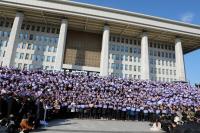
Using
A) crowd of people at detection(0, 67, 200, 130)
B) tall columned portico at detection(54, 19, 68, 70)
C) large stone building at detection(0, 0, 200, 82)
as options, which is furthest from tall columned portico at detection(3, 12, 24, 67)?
crowd of people at detection(0, 67, 200, 130)

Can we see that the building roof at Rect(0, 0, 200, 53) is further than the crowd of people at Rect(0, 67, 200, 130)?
Yes

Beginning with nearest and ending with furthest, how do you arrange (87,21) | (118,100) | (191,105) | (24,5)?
(118,100)
(191,105)
(24,5)
(87,21)

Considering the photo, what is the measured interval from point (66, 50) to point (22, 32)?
35.3 feet

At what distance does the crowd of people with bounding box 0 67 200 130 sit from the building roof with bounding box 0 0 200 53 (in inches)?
933

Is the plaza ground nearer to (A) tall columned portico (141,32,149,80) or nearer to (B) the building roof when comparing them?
(A) tall columned portico (141,32,149,80)

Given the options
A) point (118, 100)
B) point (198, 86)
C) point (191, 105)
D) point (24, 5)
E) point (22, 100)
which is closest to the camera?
point (22, 100)

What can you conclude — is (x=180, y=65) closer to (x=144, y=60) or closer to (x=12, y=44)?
(x=144, y=60)

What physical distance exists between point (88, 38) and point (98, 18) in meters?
8.11

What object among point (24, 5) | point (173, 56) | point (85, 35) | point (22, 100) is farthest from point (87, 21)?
point (22, 100)

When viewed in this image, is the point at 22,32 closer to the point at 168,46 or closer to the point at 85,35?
the point at 85,35

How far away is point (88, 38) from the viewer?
58188 millimetres

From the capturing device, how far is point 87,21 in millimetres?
52438

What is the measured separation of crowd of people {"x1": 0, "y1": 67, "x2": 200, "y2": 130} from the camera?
1398 cm

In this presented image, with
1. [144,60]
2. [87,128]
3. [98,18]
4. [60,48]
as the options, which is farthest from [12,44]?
[87,128]
